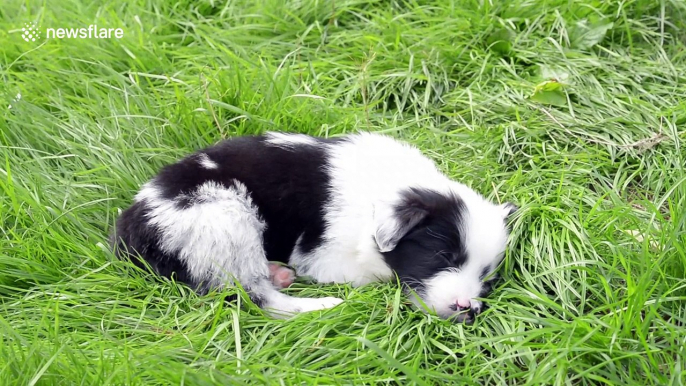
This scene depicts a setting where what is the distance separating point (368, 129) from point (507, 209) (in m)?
1.27

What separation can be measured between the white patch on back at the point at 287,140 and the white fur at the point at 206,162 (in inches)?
12.3

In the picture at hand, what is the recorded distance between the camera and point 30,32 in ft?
16.8

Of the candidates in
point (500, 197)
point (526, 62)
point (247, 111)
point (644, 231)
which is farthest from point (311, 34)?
point (644, 231)

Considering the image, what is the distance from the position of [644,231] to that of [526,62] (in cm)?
195

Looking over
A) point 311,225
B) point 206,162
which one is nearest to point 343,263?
point 311,225

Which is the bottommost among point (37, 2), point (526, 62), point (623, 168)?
point (623, 168)

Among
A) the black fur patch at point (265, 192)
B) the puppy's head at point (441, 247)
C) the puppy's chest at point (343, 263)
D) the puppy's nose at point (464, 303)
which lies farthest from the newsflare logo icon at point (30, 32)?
the puppy's nose at point (464, 303)

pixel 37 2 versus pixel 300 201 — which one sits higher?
pixel 37 2

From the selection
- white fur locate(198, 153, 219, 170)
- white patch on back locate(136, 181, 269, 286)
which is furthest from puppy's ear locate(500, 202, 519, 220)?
white fur locate(198, 153, 219, 170)

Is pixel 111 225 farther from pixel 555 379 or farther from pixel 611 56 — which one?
pixel 611 56

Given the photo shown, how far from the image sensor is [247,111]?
14.9ft

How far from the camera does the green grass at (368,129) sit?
2.97m
